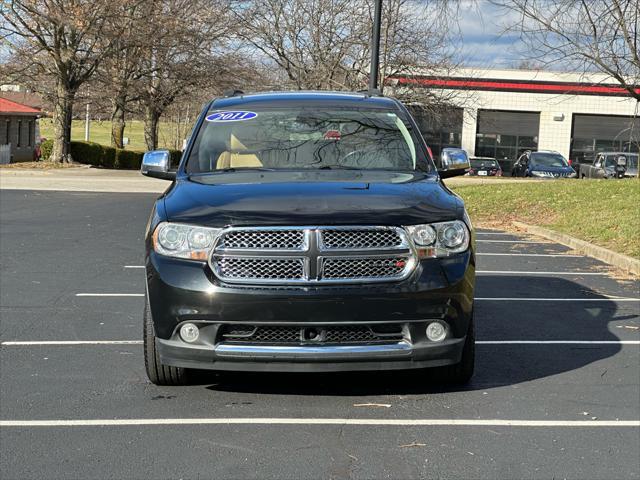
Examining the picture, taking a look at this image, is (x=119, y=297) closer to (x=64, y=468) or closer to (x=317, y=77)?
(x=64, y=468)

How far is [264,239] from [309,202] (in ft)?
1.12

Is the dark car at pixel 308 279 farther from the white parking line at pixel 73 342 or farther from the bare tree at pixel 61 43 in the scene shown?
the bare tree at pixel 61 43

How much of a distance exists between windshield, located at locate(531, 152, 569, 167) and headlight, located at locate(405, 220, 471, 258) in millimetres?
29167

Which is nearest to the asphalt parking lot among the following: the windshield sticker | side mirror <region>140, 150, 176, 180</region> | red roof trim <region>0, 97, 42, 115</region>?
side mirror <region>140, 150, 176, 180</region>

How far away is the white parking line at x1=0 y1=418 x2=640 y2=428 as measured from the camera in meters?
5.01

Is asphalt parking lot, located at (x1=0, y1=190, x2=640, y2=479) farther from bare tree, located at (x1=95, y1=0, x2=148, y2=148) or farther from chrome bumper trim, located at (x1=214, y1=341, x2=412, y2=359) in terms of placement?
bare tree, located at (x1=95, y1=0, x2=148, y2=148)

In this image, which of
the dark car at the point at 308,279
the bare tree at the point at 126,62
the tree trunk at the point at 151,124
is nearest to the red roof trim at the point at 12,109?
the bare tree at the point at 126,62

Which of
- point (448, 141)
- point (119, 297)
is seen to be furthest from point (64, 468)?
point (448, 141)

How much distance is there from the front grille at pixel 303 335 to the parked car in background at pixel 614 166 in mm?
30259

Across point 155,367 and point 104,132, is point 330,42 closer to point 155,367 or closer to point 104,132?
point 155,367

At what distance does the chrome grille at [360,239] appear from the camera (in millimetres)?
5039

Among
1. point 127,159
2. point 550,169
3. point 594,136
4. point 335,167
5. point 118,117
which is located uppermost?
point 594,136

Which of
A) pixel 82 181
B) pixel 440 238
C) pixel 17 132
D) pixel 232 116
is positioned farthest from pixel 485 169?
pixel 440 238

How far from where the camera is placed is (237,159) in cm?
641
